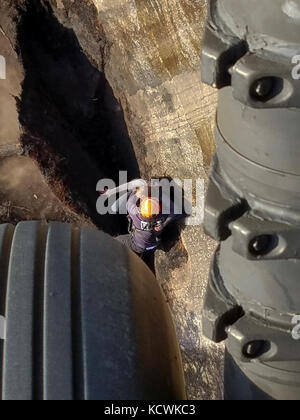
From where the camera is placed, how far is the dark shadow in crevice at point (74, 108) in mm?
6707

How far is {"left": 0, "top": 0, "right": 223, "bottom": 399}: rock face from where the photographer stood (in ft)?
17.4

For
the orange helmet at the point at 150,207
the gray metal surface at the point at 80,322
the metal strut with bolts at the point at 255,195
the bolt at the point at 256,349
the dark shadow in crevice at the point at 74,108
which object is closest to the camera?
the metal strut with bolts at the point at 255,195

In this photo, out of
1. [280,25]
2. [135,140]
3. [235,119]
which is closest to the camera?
[280,25]

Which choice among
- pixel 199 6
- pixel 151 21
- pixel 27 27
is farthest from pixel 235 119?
pixel 27 27

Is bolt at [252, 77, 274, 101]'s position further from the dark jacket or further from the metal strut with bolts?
the dark jacket

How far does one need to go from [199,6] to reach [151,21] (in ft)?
1.80

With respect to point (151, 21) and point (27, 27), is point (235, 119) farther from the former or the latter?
point (27, 27)

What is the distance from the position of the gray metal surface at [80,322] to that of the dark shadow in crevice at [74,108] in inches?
159

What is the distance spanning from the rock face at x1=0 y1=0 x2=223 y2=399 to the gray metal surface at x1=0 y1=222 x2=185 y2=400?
2.74 m

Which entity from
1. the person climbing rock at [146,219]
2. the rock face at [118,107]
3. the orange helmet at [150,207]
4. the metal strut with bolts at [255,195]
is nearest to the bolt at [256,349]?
the metal strut with bolts at [255,195]

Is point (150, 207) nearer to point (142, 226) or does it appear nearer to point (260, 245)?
point (142, 226)

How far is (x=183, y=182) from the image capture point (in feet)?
19.0

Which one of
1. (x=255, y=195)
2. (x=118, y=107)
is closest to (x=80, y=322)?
(x=255, y=195)

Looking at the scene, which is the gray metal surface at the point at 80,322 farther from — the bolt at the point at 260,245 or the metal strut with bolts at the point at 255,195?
the bolt at the point at 260,245
